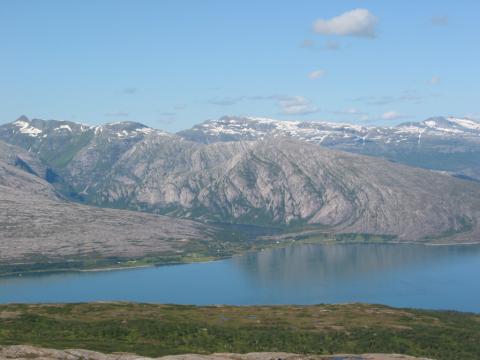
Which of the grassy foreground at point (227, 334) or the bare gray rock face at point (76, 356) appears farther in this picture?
the grassy foreground at point (227, 334)

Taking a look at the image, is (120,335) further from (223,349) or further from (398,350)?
(398,350)

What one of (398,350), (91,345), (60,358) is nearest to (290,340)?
(398,350)

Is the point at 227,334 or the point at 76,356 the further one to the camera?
the point at 227,334

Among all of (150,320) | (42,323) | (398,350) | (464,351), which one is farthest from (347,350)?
(42,323)

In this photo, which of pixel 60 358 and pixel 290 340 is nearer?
pixel 60 358

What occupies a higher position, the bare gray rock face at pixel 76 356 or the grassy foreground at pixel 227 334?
the bare gray rock face at pixel 76 356

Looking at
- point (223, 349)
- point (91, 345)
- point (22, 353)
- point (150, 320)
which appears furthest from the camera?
point (150, 320)

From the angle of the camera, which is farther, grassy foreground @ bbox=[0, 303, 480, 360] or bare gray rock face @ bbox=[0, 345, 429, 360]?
grassy foreground @ bbox=[0, 303, 480, 360]

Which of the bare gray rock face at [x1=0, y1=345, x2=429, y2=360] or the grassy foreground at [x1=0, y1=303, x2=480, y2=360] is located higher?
the bare gray rock face at [x1=0, y1=345, x2=429, y2=360]

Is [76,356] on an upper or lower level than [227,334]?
upper

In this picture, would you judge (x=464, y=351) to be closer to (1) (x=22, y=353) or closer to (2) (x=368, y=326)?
(2) (x=368, y=326)

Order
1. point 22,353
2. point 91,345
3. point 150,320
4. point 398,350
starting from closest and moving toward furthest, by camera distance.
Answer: point 22,353 → point 91,345 → point 398,350 → point 150,320
